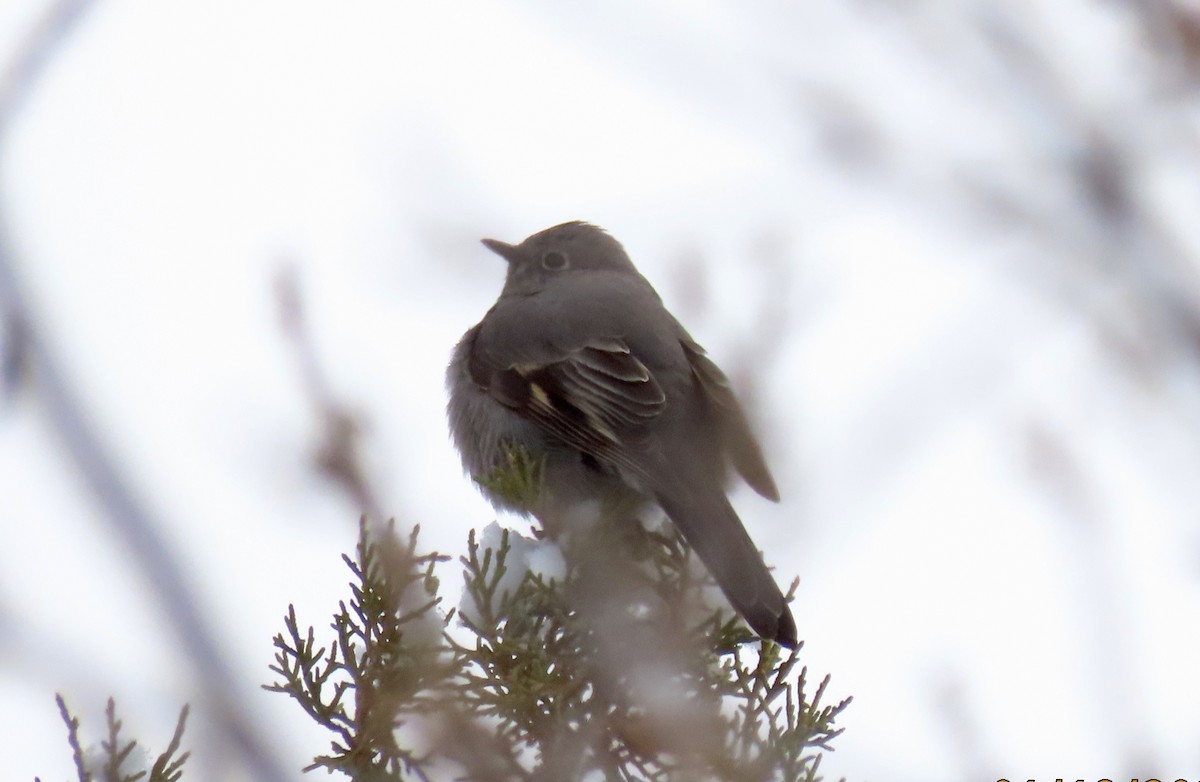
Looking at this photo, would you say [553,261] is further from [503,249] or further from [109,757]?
[109,757]

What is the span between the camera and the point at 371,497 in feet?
5.76

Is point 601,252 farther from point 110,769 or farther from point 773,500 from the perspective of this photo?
point 110,769

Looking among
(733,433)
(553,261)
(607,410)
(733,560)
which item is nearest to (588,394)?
(607,410)

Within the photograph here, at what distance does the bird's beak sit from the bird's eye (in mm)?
176

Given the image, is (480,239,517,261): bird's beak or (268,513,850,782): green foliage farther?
(480,239,517,261): bird's beak

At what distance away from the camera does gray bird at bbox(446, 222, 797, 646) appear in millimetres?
4336

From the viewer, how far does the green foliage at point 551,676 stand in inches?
89.9

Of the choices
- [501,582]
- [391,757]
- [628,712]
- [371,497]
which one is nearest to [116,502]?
[371,497]

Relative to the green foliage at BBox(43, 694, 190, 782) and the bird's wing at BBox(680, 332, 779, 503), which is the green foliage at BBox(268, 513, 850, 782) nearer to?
the green foliage at BBox(43, 694, 190, 782)

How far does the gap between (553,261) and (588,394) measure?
171cm

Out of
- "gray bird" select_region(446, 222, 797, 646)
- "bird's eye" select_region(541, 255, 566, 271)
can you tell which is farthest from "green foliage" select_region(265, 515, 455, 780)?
"bird's eye" select_region(541, 255, 566, 271)

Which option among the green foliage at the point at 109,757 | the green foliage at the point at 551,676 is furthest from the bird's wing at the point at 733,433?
the green foliage at the point at 109,757

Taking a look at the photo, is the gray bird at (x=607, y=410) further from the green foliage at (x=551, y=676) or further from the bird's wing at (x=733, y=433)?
the green foliage at (x=551, y=676)

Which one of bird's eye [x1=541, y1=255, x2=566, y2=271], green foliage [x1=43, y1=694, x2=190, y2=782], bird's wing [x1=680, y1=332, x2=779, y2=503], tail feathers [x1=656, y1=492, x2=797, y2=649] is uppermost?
bird's eye [x1=541, y1=255, x2=566, y2=271]
